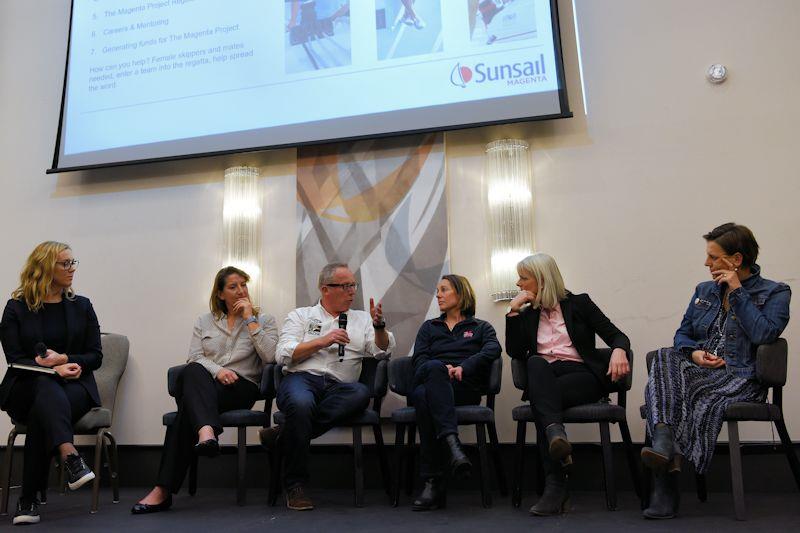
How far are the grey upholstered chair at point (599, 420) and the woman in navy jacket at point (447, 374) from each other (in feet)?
0.67

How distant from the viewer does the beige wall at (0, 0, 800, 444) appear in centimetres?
360

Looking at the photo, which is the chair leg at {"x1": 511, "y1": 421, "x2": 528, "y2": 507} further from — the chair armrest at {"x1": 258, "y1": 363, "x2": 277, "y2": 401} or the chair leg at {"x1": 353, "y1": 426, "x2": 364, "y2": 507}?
the chair armrest at {"x1": 258, "y1": 363, "x2": 277, "y2": 401}

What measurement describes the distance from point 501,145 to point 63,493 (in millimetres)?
2932

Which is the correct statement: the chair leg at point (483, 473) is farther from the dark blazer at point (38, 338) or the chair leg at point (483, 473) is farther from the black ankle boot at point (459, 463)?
the dark blazer at point (38, 338)

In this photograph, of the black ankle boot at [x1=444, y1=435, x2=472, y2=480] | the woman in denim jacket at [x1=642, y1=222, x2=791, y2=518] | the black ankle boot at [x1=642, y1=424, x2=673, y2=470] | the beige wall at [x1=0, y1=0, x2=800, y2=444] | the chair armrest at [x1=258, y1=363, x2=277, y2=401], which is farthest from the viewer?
the beige wall at [x1=0, y1=0, x2=800, y2=444]

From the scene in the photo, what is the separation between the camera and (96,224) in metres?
4.52

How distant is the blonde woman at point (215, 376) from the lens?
307 cm

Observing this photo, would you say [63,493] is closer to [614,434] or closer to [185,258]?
[185,258]

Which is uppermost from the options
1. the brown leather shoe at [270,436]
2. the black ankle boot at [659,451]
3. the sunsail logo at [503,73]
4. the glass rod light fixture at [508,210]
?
the sunsail logo at [503,73]

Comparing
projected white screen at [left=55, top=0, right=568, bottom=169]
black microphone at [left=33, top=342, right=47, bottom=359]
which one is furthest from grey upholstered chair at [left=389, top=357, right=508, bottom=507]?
black microphone at [left=33, top=342, right=47, bottom=359]

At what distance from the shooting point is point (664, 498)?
2.58m

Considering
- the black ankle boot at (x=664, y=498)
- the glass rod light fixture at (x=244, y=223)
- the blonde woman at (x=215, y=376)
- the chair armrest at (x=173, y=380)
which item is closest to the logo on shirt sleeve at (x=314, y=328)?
the blonde woman at (x=215, y=376)

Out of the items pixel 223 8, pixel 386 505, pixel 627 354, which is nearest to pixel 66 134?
pixel 223 8

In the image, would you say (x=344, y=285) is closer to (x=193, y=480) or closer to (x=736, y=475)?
(x=193, y=480)
